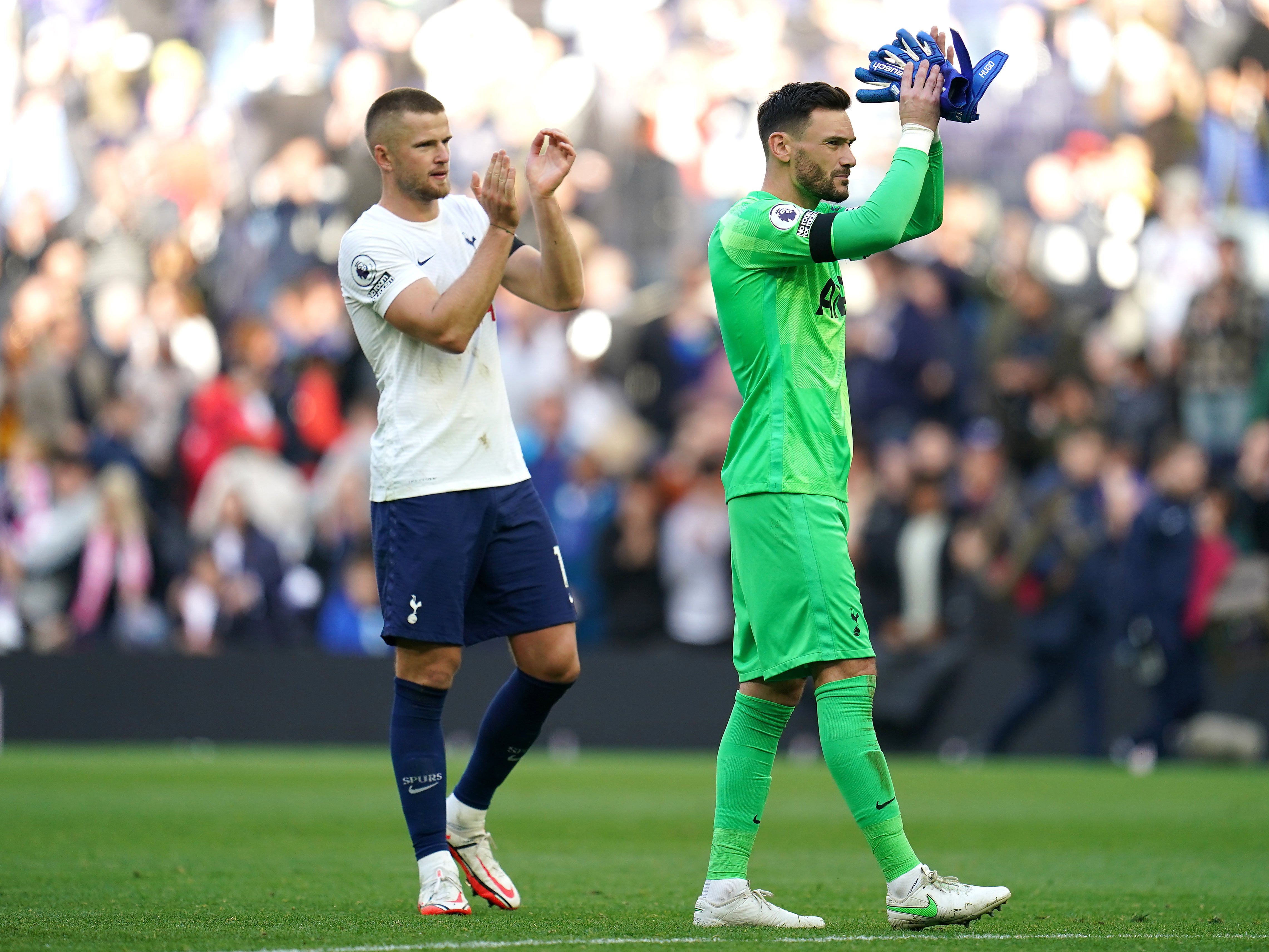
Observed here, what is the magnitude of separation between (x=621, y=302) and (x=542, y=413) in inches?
75.3

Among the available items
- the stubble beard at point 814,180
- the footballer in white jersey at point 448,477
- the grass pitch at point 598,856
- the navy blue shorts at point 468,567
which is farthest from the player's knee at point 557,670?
the stubble beard at point 814,180

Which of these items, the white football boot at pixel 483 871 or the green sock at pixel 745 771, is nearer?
the green sock at pixel 745 771

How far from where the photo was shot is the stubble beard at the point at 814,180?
523 centimetres

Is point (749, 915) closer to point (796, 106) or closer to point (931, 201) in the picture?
point (931, 201)

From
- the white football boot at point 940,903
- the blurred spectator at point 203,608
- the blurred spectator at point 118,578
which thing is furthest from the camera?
the blurred spectator at point 118,578

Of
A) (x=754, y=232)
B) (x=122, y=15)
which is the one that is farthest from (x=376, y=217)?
(x=122, y=15)

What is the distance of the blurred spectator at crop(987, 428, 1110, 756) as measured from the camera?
13961 mm

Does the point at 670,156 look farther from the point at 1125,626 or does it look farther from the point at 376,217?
the point at 376,217

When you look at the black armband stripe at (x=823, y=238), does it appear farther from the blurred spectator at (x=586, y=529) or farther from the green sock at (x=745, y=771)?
the blurred spectator at (x=586, y=529)

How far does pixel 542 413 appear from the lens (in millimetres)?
15500

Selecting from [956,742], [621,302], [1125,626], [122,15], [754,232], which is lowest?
[956,742]

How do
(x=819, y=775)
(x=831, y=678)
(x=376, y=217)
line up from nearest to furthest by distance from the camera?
1. (x=831, y=678)
2. (x=376, y=217)
3. (x=819, y=775)

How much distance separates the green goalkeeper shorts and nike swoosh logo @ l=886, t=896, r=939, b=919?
682mm

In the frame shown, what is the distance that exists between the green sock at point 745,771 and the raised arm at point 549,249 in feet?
4.74
